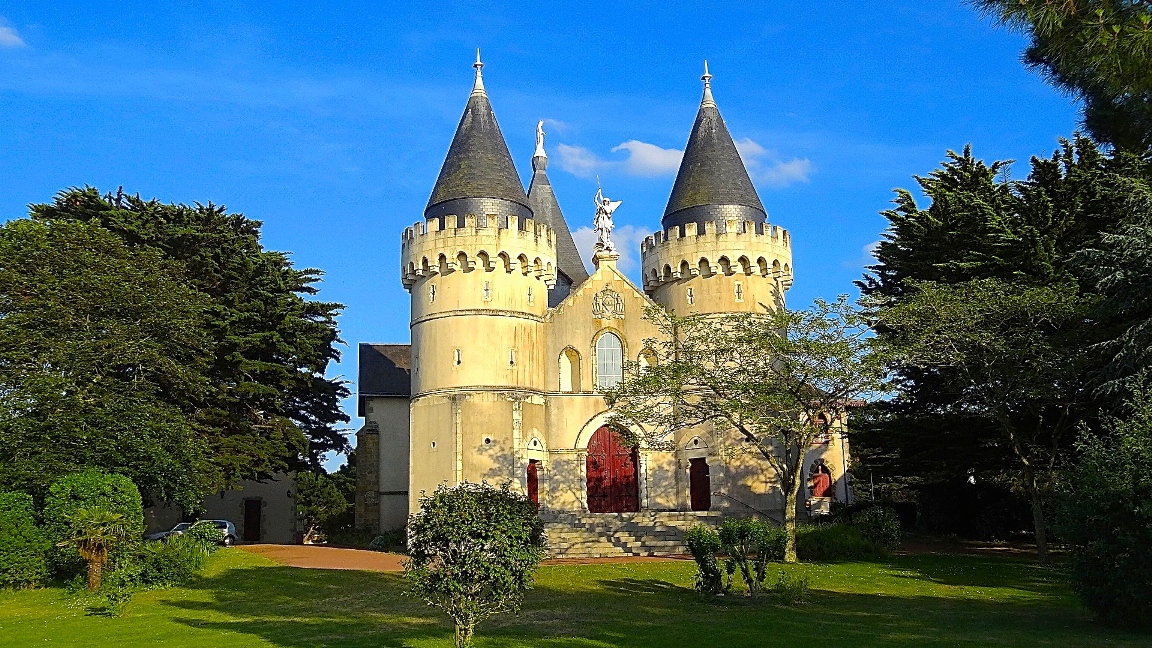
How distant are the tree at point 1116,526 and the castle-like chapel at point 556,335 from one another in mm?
15862

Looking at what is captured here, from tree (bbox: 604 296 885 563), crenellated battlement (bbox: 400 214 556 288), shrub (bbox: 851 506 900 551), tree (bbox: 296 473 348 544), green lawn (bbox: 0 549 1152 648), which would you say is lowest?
green lawn (bbox: 0 549 1152 648)

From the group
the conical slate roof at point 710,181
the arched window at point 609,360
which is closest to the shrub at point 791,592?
the arched window at point 609,360

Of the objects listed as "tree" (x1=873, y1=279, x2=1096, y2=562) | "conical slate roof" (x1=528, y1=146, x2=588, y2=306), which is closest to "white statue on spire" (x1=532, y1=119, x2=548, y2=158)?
"conical slate roof" (x1=528, y1=146, x2=588, y2=306)

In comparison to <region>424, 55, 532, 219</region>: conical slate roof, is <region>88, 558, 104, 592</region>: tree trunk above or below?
below

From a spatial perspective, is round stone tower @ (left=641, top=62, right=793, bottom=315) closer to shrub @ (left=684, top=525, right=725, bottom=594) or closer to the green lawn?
the green lawn

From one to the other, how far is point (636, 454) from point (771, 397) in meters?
10.2

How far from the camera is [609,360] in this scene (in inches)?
1366

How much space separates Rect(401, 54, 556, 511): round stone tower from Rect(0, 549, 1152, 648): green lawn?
7590 mm

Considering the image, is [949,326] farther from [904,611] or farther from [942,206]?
[904,611]

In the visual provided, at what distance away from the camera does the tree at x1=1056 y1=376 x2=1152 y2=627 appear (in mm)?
14344

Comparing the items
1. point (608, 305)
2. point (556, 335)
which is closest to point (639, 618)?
point (556, 335)

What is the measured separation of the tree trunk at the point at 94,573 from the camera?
69.4 feet

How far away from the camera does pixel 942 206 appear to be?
29.1 metres

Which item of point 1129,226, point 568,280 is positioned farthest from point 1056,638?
point 568,280
